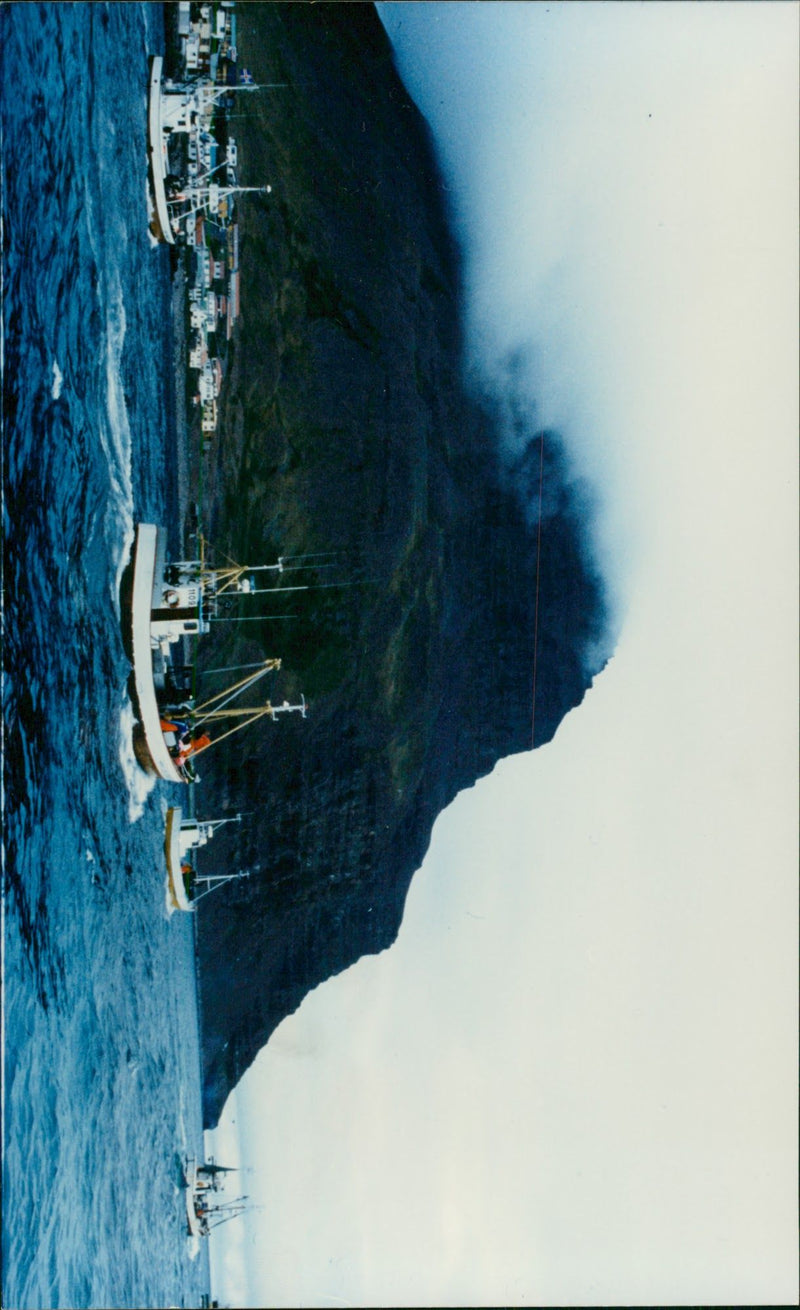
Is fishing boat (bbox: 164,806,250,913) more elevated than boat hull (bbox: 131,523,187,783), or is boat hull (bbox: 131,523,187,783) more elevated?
boat hull (bbox: 131,523,187,783)

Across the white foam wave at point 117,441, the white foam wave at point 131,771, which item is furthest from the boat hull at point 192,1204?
the white foam wave at point 117,441

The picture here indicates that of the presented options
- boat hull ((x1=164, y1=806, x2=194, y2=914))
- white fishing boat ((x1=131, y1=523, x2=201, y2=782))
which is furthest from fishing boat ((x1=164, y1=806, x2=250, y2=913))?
white fishing boat ((x1=131, y1=523, x2=201, y2=782))

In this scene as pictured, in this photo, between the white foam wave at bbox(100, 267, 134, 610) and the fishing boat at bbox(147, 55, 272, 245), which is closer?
→ the white foam wave at bbox(100, 267, 134, 610)

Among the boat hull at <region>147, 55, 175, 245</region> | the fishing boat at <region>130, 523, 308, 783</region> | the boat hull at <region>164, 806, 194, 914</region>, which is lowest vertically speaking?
the boat hull at <region>164, 806, 194, 914</region>

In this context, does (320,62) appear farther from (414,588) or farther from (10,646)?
(10,646)

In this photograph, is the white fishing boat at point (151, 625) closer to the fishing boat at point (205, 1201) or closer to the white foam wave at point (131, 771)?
the white foam wave at point (131, 771)

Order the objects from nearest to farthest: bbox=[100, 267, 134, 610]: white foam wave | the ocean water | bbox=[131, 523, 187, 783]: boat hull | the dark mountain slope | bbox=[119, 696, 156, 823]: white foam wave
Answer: the ocean water → bbox=[131, 523, 187, 783]: boat hull → bbox=[100, 267, 134, 610]: white foam wave → bbox=[119, 696, 156, 823]: white foam wave → the dark mountain slope

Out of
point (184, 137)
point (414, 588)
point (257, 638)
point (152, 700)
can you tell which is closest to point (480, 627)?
point (414, 588)

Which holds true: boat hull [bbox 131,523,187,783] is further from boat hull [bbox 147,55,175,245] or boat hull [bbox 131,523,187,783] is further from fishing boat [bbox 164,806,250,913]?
boat hull [bbox 147,55,175,245]
